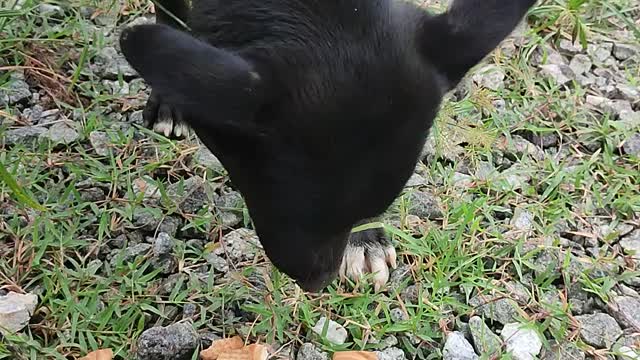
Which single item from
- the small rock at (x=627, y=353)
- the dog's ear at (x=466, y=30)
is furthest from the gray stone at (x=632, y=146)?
the dog's ear at (x=466, y=30)

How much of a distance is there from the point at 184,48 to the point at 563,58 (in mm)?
2697

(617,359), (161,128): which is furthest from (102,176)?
(617,359)

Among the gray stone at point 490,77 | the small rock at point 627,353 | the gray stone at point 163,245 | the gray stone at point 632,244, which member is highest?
the gray stone at point 490,77

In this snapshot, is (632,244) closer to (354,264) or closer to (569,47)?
(354,264)

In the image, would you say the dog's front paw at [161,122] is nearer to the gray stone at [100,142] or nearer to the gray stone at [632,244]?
the gray stone at [100,142]

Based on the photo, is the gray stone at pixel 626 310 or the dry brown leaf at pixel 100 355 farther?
the gray stone at pixel 626 310

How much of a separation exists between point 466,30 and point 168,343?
4.29 feet

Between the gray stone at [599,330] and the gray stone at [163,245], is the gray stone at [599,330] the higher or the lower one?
the lower one

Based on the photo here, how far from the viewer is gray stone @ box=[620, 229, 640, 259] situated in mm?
3541

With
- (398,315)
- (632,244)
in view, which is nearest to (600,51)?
(632,244)

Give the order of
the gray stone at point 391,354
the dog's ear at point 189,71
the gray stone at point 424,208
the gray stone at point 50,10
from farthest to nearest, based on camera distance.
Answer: the gray stone at point 50,10, the gray stone at point 424,208, the gray stone at point 391,354, the dog's ear at point 189,71

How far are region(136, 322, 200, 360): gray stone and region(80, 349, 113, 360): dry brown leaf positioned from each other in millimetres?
85

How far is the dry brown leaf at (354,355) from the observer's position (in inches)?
119

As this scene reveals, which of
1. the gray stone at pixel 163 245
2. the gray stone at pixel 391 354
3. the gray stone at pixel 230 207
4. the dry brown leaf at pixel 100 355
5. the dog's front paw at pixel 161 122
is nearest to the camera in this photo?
the dry brown leaf at pixel 100 355
